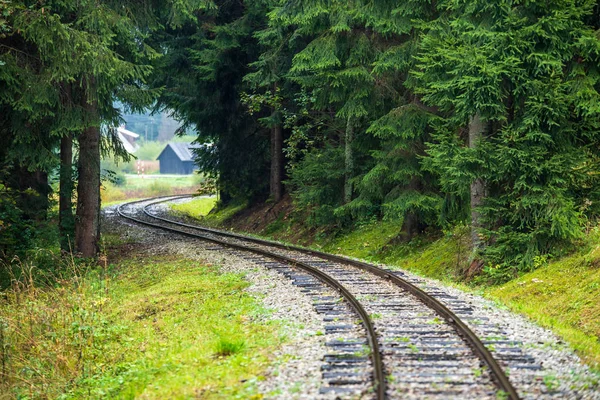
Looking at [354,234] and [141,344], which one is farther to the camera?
[354,234]

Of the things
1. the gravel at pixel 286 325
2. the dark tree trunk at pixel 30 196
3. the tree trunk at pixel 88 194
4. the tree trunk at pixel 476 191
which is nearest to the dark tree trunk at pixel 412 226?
the tree trunk at pixel 476 191

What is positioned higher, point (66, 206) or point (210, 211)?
point (66, 206)

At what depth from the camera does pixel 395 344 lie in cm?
881

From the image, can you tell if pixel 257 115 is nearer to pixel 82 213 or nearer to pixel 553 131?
pixel 82 213

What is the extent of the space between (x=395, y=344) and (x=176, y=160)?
11392 cm

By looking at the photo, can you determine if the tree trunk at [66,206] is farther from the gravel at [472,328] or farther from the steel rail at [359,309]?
the gravel at [472,328]

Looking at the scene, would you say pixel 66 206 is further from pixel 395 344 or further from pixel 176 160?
pixel 176 160

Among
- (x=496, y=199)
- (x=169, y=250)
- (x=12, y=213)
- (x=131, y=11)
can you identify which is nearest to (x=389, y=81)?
(x=496, y=199)

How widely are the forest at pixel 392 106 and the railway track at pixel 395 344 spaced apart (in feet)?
10.5

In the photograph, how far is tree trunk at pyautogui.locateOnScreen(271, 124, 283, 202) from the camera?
97.5 ft

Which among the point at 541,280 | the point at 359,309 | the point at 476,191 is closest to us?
the point at 359,309

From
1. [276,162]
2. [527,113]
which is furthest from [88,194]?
[527,113]

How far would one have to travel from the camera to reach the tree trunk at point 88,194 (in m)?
19.4

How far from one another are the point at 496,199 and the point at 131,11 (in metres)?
11.4
